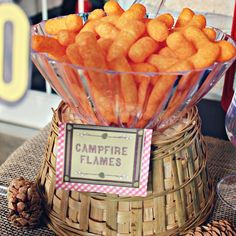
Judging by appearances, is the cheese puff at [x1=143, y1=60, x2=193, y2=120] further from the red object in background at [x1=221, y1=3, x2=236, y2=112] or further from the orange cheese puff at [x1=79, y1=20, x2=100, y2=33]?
the red object in background at [x1=221, y1=3, x2=236, y2=112]

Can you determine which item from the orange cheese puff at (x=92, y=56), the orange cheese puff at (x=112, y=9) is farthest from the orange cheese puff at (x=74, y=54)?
the orange cheese puff at (x=112, y=9)

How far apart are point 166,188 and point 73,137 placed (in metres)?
0.13

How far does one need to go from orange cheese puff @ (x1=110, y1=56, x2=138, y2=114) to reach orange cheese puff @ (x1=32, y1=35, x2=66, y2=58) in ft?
0.22

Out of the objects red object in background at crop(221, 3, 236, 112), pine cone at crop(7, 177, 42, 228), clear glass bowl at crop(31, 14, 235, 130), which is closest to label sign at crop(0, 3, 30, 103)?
clear glass bowl at crop(31, 14, 235, 130)

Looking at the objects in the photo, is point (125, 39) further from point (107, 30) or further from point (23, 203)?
point (23, 203)

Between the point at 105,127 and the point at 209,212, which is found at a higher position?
the point at 105,127

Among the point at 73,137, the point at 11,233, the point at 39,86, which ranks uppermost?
the point at 73,137

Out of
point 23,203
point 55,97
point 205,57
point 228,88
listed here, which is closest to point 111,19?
point 205,57

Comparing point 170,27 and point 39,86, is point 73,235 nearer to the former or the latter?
point 170,27

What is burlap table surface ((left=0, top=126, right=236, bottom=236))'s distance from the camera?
0.57 metres

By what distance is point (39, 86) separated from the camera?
4.79 ft

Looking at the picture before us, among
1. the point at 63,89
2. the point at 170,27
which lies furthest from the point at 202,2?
the point at 63,89

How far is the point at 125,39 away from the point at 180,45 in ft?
0.20

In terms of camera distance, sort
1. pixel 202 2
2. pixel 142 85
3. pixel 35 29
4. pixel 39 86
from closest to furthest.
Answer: pixel 142 85 → pixel 35 29 → pixel 202 2 → pixel 39 86
